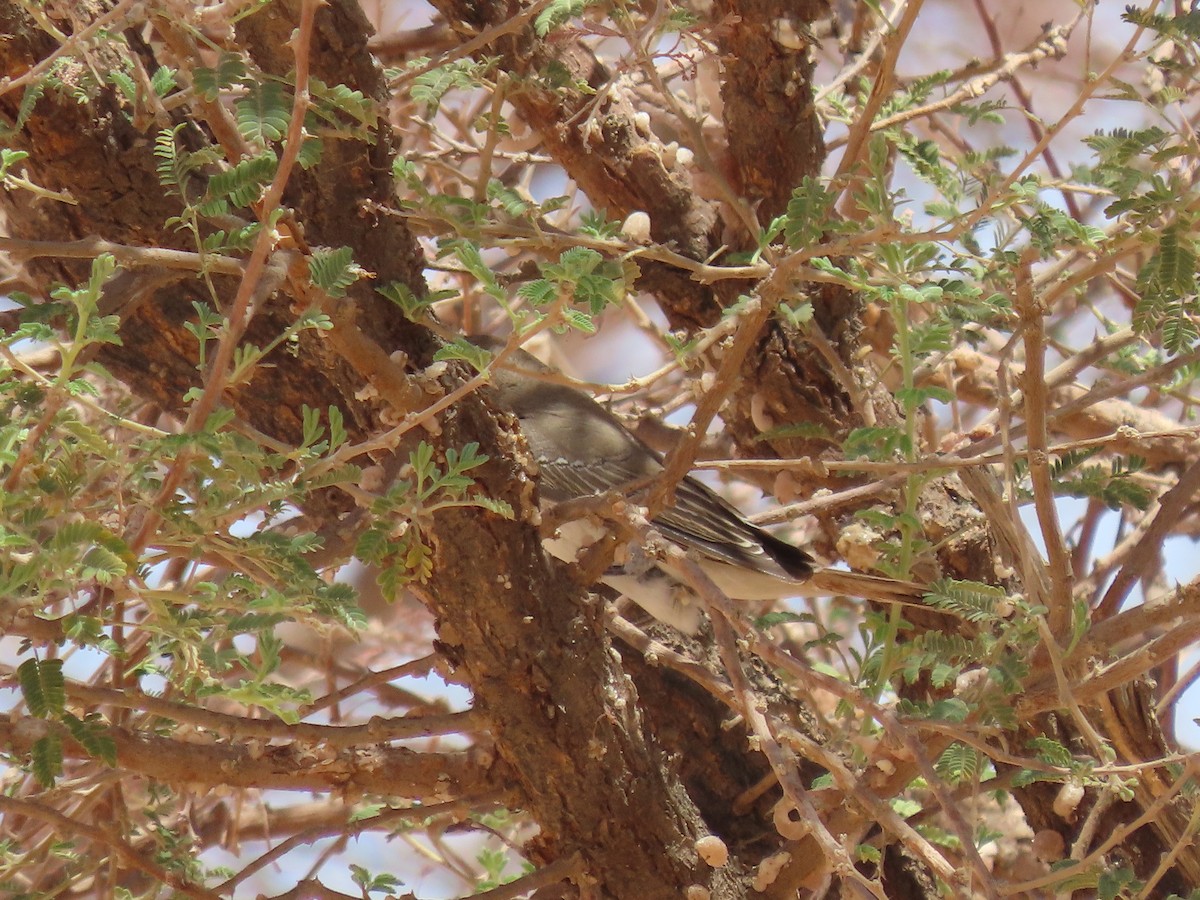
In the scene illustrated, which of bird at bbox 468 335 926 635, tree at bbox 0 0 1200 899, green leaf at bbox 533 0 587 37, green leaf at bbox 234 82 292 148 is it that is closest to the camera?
green leaf at bbox 234 82 292 148

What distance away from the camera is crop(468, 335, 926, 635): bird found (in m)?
2.89

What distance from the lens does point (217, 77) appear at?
1.49 meters

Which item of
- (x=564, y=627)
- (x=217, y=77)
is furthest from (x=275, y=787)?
(x=217, y=77)

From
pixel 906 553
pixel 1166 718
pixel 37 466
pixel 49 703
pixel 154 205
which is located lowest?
pixel 1166 718

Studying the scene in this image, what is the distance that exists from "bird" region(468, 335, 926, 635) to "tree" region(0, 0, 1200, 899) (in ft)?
0.41

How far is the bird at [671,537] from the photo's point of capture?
2.89 metres

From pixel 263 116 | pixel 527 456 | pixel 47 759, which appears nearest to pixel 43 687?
pixel 47 759

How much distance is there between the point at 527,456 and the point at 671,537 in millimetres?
1075

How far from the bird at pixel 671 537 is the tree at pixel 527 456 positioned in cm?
13

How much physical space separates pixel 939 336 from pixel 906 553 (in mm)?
375

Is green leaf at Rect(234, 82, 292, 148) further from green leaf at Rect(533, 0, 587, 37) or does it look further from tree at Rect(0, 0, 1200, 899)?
green leaf at Rect(533, 0, 587, 37)

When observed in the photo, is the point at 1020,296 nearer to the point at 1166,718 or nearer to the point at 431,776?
the point at 431,776

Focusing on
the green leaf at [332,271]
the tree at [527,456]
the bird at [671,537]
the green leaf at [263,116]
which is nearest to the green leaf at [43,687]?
the tree at [527,456]

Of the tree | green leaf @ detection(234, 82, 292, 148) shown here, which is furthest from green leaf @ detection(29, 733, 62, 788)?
green leaf @ detection(234, 82, 292, 148)
